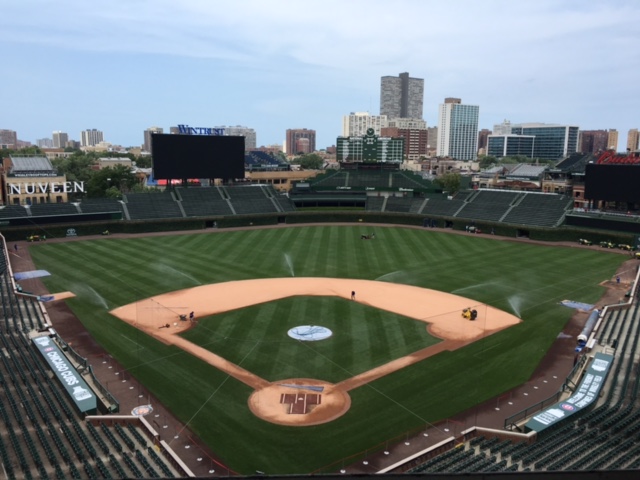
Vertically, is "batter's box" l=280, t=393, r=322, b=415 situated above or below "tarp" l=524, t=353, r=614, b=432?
below

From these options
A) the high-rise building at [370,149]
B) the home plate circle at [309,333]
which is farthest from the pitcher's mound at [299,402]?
the high-rise building at [370,149]

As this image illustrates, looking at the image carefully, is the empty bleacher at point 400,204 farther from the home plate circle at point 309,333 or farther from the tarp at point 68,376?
the tarp at point 68,376

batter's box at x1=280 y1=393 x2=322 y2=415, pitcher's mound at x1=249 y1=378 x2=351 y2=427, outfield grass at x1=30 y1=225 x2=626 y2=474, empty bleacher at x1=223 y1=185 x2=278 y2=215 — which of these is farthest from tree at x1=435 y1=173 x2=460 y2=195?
batter's box at x1=280 y1=393 x2=322 y2=415

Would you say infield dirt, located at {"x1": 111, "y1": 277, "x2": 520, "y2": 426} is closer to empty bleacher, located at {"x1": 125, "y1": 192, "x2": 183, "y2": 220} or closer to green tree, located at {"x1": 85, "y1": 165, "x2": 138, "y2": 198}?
empty bleacher, located at {"x1": 125, "y1": 192, "x2": 183, "y2": 220}

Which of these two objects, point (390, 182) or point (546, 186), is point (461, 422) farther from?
point (546, 186)

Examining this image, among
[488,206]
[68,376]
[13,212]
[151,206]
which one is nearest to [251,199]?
[151,206]

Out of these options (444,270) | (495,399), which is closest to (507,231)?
(444,270)
